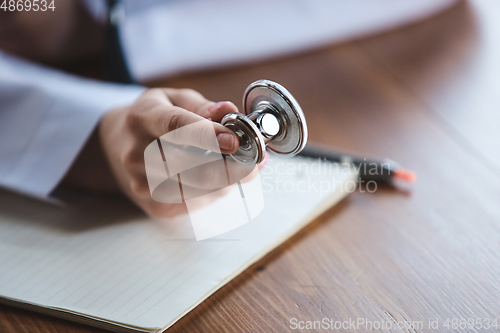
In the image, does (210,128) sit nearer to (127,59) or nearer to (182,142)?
(182,142)

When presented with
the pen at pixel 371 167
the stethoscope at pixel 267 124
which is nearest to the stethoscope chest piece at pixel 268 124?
the stethoscope at pixel 267 124

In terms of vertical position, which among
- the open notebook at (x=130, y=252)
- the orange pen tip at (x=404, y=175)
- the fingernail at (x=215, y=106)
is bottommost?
the open notebook at (x=130, y=252)

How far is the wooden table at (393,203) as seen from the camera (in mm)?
233

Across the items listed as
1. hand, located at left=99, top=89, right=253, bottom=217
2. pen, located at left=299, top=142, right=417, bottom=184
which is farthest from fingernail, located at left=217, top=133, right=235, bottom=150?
pen, located at left=299, top=142, right=417, bottom=184

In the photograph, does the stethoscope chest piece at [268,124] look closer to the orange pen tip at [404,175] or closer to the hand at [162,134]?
the hand at [162,134]

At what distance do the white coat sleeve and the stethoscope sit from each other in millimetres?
158

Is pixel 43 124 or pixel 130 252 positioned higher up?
pixel 43 124

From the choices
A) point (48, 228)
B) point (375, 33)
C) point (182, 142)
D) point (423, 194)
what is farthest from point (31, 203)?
point (375, 33)

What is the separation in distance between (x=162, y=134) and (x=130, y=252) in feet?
0.26

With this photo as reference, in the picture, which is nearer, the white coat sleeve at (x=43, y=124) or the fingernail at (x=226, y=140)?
the fingernail at (x=226, y=140)

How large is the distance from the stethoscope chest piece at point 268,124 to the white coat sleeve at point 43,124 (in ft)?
0.53

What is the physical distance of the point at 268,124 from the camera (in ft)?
0.67

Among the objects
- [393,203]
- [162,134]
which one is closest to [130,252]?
[162,134]

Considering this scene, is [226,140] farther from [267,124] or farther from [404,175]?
[404,175]
